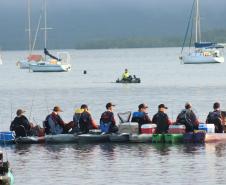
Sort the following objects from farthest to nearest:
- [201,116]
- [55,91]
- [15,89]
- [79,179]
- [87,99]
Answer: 1. [15,89]
2. [55,91]
3. [87,99]
4. [201,116]
5. [79,179]

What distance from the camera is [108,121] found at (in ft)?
116

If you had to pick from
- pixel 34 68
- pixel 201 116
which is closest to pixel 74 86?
pixel 34 68

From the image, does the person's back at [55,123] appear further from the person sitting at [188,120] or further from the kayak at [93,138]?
the person sitting at [188,120]

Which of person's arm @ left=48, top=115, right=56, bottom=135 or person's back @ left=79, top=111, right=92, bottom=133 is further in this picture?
person's arm @ left=48, top=115, right=56, bottom=135

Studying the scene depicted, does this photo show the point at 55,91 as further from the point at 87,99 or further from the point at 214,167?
the point at 214,167

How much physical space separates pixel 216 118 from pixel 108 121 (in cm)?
335

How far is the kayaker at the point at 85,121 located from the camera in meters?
35.4

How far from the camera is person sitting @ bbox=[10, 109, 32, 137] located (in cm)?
3572

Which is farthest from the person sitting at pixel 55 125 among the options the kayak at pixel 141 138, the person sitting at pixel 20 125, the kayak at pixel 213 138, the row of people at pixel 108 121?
the kayak at pixel 213 138

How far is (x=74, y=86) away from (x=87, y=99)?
22.7m

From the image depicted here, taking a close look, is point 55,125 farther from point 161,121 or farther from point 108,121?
point 161,121

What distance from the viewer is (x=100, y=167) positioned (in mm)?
30109

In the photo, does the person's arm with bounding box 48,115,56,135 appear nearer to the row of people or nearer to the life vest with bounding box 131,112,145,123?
the row of people

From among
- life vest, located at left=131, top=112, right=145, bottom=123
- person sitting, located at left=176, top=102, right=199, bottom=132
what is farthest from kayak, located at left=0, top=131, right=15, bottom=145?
person sitting, located at left=176, top=102, right=199, bottom=132
